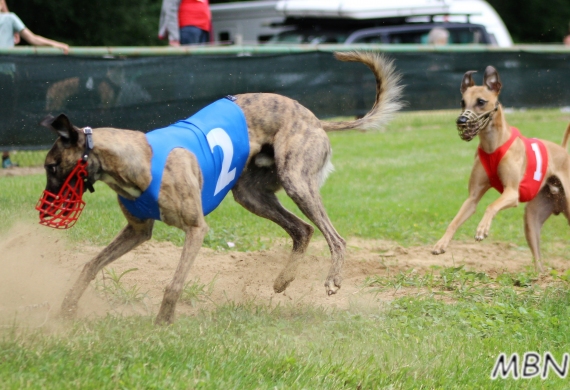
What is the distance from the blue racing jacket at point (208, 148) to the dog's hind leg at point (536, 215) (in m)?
2.92

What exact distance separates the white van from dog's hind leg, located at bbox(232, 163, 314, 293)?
10.2 meters

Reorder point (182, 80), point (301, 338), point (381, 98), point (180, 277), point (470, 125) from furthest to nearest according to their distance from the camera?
point (182, 80), point (470, 125), point (381, 98), point (180, 277), point (301, 338)

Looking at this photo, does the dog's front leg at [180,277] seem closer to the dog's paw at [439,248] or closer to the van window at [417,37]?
the dog's paw at [439,248]

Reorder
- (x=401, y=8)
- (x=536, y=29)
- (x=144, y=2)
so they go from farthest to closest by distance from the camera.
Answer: (x=536, y=29)
(x=144, y=2)
(x=401, y=8)

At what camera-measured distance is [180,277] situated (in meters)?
4.40

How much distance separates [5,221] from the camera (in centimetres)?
608

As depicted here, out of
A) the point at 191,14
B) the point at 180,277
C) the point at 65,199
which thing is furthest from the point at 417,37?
the point at 65,199

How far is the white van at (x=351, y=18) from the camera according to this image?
15961 millimetres

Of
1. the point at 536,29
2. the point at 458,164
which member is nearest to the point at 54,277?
the point at 458,164

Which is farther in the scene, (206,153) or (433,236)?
(433,236)

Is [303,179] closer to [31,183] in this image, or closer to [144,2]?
[31,183]

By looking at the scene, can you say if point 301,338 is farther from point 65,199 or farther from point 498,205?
point 498,205

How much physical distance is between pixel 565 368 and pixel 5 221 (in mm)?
4213

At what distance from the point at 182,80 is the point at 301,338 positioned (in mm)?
5232
